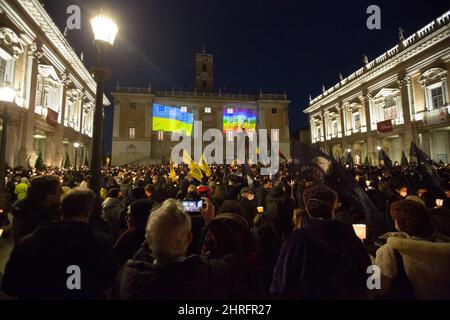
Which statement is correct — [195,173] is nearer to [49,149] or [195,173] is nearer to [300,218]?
[300,218]

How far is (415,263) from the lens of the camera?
1.89 metres

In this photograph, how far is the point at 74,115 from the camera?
30219 millimetres

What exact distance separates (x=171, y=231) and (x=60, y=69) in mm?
30448

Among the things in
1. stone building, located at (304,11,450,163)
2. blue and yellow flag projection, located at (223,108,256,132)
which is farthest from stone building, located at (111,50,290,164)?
stone building, located at (304,11,450,163)

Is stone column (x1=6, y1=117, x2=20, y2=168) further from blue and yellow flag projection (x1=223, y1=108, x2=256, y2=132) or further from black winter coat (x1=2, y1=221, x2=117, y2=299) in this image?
blue and yellow flag projection (x1=223, y1=108, x2=256, y2=132)

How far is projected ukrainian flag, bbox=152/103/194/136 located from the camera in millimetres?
43188

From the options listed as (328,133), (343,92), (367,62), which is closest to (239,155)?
(328,133)

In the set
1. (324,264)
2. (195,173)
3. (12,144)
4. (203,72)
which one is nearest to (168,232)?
(324,264)

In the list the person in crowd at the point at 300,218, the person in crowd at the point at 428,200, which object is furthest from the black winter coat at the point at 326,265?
the person in crowd at the point at 428,200

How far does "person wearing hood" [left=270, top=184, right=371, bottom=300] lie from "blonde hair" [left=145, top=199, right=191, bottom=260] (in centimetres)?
89

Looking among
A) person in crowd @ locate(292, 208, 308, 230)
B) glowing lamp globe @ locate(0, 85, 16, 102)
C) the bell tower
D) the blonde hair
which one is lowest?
person in crowd @ locate(292, 208, 308, 230)

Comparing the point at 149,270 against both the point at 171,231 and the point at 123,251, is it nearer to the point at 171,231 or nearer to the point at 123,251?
the point at 171,231

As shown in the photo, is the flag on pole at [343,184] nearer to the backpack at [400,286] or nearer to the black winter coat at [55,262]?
the backpack at [400,286]

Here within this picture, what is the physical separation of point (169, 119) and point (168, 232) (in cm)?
4391
